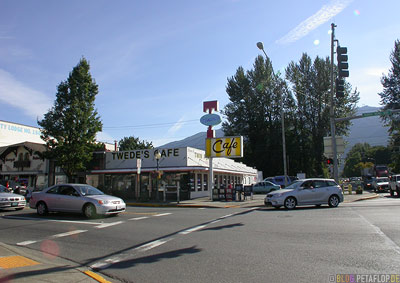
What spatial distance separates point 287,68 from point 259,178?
69.1 feet

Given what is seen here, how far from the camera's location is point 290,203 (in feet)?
52.2

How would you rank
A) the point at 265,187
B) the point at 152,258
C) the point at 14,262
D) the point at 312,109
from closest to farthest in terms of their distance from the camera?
the point at 14,262 < the point at 152,258 < the point at 265,187 < the point at 312,109

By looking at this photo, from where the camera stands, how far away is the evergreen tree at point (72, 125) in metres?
29.4

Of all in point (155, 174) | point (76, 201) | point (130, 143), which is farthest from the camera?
point (130, 143)

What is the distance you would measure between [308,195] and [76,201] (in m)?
11.4

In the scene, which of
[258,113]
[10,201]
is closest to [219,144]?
[10,201]

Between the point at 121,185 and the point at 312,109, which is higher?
the point at 312,109

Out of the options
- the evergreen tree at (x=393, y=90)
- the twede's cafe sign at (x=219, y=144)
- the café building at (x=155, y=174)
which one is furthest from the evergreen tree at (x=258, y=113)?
the twede's cafe sign at (x=219, y=144)

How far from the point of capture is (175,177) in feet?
85.6

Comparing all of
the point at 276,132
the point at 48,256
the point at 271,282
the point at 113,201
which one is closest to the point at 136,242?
the point at 48,256

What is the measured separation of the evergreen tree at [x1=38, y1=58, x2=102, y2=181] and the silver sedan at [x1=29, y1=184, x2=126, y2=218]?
605 inches

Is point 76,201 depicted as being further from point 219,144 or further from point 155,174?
point 219,144

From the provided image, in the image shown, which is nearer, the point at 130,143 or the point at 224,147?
the point at 224,147

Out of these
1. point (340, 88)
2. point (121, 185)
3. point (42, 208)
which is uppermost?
point (340, 88)
